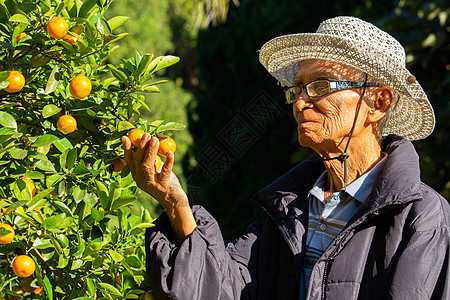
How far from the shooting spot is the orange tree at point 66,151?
1.53 m

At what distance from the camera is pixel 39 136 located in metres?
1.60

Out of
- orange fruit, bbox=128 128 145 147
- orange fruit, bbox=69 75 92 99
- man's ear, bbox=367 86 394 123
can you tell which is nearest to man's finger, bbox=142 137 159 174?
Result: orange fruit, bbox=128 128 145 147

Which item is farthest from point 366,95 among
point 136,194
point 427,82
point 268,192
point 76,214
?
point 427,82

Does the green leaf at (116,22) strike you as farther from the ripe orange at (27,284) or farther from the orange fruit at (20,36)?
the ripe orange at (27,284)

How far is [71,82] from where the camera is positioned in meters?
1.58

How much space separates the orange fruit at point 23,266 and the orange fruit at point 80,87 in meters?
0.47

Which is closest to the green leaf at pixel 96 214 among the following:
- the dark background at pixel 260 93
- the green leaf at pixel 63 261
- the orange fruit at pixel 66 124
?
the green leaf at pixel 63 261

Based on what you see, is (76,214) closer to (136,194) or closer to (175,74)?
(136,194)

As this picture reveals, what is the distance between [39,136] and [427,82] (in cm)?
320

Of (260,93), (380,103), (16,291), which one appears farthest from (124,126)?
(260,93)

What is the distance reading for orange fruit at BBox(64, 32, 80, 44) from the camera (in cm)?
155

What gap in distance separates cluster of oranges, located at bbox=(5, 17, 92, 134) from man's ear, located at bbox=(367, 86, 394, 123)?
901 millimetres

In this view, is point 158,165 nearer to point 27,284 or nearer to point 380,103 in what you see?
point 27,284

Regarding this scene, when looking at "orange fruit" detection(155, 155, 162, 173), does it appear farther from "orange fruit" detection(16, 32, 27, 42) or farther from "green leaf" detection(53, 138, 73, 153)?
"orange fruit" detection(16, 32, 27, 42)
